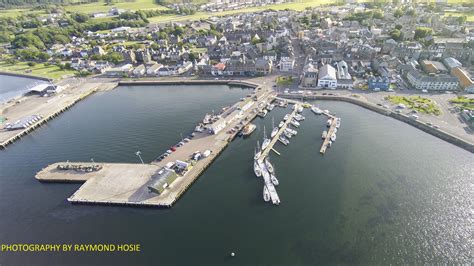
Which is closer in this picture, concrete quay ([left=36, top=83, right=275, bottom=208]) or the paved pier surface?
concrete quay ([left=36, top=83, right=275, bottom=208])

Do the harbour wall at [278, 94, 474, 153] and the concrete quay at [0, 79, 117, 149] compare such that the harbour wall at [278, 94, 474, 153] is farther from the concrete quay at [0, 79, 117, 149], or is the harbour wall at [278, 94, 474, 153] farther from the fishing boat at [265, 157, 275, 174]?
the concrete quay at [0, 79, 117, 149]

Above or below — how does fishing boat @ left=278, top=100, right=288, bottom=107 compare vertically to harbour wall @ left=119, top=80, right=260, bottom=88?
below

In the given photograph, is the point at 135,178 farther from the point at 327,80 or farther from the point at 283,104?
the point at 327,80

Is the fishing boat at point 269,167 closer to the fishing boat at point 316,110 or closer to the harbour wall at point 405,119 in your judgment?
the fishing boat at point 316,110

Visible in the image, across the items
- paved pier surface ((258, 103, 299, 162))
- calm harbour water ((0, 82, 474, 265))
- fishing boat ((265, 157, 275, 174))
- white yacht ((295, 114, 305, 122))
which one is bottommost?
calm harbour water ((0, 82, 474, 265))

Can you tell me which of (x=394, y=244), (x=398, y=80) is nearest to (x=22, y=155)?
(x=394, y=244)

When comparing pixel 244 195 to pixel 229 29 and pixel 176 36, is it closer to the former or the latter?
pixel 176 36

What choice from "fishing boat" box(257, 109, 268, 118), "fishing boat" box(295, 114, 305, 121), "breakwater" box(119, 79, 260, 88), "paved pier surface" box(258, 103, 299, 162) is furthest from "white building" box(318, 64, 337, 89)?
"fishing boat" box(257, 109, 268, 118)

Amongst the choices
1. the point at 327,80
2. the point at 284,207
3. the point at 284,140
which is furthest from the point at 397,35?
the point at 284,207
